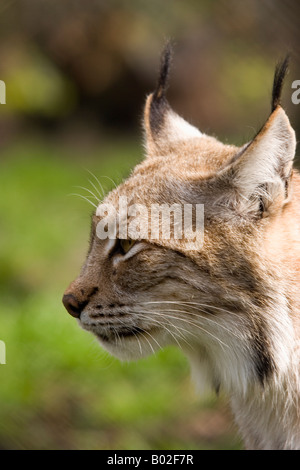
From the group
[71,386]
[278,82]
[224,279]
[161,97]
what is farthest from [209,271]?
[71,386]

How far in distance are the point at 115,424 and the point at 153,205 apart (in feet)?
7.54

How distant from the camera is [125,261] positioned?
338cm

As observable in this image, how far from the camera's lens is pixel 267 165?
3111 mm

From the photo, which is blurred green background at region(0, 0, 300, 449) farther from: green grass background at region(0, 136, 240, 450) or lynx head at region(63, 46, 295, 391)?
lynx head at region(63, 46, 295, 391)

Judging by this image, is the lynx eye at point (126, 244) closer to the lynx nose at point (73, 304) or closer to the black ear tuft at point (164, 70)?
the lynx nose at point (73, 304)

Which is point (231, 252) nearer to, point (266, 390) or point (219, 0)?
point (266, 390)

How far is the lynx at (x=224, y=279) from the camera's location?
321cm

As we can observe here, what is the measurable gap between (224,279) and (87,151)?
313 inches

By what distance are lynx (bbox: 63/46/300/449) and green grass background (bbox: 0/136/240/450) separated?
1.97 ft

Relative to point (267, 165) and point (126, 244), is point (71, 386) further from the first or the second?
point (267, 165)

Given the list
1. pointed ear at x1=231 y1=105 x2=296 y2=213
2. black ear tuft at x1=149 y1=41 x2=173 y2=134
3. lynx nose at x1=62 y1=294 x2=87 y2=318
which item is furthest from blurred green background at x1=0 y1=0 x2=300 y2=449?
pointed ear at x1=231 y1=105 x2=296 y2=213

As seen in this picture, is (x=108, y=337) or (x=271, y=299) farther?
(x=108, y=337)
